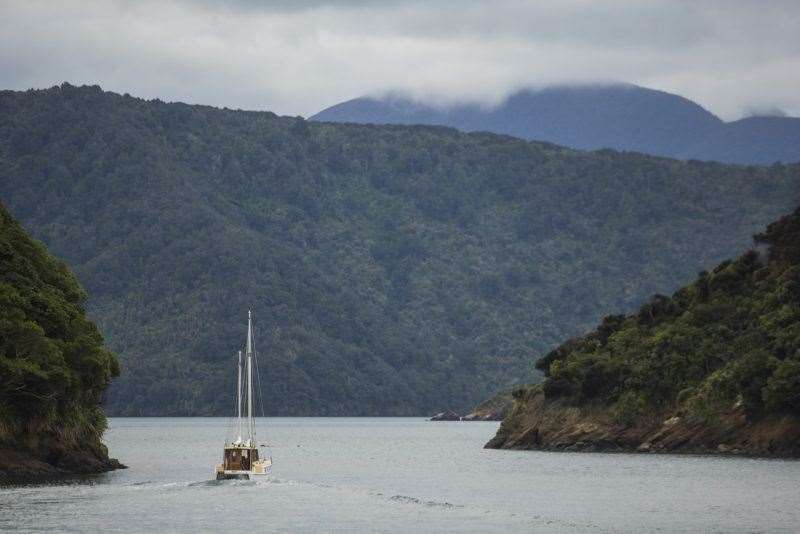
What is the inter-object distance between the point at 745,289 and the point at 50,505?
83337mm

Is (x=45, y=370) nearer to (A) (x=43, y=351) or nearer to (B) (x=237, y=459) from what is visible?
(A) (x=43, y=351)

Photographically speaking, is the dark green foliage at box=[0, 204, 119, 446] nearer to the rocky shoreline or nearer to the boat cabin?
the rocky shoreline

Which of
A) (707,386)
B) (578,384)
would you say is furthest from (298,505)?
(578,384)


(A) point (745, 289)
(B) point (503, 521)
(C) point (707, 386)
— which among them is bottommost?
(B) point (503, 521)

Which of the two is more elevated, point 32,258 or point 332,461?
point 32,258

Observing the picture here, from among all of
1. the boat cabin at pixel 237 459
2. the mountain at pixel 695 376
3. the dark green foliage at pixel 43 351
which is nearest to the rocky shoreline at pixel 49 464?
the dark green foliage at pixel 43 351

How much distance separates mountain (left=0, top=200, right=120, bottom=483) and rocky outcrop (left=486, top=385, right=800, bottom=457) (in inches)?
1840

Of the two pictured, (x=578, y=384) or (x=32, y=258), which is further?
(x=578, y=384)

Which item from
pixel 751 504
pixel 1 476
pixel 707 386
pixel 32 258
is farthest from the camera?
pixel 707 386

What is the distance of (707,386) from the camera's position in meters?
133

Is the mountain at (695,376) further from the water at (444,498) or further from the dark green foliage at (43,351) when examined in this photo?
the dark green foliage at (43,351)

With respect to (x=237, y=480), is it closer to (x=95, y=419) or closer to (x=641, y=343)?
(x=95, y=419)

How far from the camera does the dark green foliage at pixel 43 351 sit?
101438mm

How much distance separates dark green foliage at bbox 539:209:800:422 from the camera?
12662cm
